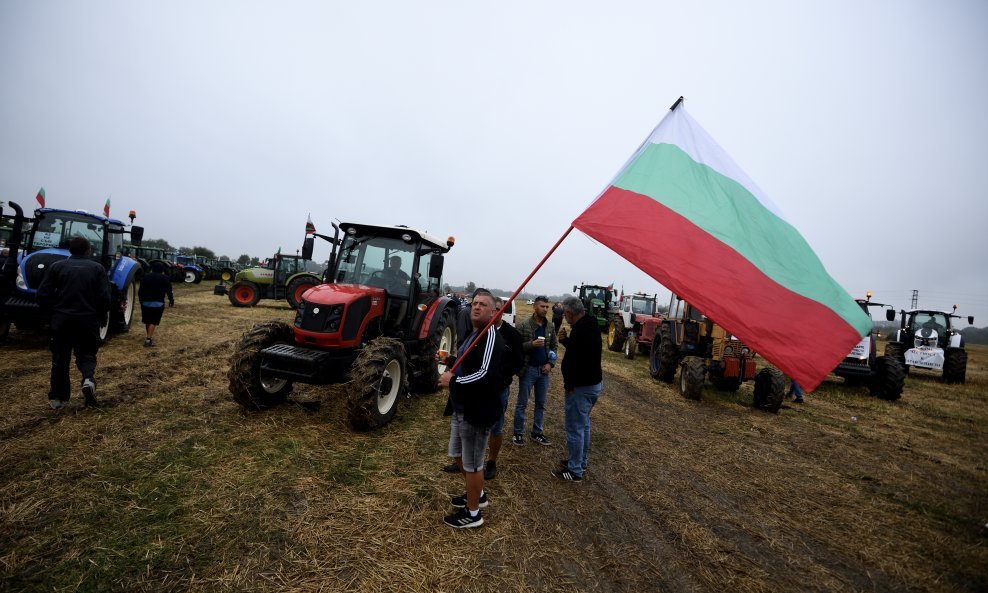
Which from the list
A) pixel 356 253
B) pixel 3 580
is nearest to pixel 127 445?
pixel 3 580

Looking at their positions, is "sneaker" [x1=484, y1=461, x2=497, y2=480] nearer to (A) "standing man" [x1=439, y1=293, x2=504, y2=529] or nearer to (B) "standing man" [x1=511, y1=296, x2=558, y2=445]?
(A) "standing man" [x1=439, y1=293, x2=504, y2=529]

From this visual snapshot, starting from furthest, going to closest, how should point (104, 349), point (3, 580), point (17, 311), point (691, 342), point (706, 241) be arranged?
point (691, 342) < point (104, 349) < point (17, 311) < point (706, 241) < point (3, 580)

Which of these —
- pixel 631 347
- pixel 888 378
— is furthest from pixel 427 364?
pixel 888 378

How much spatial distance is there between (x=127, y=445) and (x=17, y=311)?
505 centimetres

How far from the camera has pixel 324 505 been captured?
3.08 metres

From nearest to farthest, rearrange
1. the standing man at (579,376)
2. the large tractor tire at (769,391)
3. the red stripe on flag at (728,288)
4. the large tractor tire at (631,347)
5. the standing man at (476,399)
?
the red stripe on flag at (728,288), the standing man at (476,399), the standing man at (579,376), the large tractor tire at (769,391), the large tractor tire at (631,347)

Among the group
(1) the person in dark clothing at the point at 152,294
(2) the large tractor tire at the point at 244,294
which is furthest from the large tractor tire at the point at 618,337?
(2) the large tractor tire at the point at 244,294

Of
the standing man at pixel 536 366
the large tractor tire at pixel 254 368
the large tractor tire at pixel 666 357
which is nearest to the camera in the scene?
the large tractor tire at pixel 254 368

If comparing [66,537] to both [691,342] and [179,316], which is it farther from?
[179,316]

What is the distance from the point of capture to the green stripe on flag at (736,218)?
2658 mm

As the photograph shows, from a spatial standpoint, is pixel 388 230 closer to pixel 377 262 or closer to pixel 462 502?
pixel 377 262

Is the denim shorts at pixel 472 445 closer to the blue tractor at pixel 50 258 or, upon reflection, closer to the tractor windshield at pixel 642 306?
the blue tractor at pixel 50 258

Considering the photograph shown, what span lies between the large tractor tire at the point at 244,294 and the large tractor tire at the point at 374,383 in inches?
→ 581

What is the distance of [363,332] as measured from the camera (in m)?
4.89
